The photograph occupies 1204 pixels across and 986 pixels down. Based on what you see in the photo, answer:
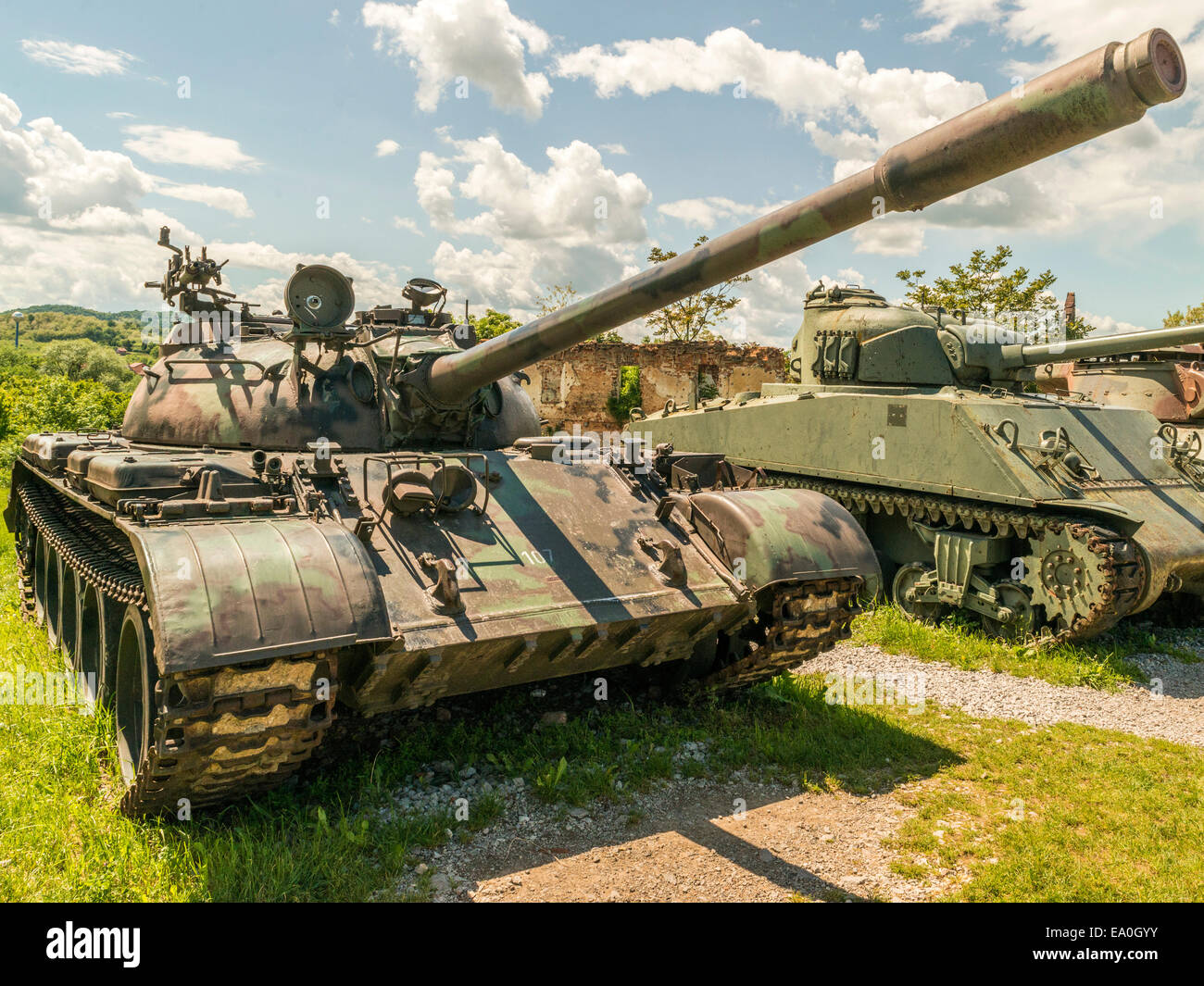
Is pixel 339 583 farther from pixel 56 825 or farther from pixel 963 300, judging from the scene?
pixel 963 300

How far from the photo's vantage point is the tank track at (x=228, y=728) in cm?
389

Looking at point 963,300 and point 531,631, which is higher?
point 963,300

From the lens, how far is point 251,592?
13.2ft

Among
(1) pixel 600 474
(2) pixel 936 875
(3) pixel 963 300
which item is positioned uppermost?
(3) pixel 963 300

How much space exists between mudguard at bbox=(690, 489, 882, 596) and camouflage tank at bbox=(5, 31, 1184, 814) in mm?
18

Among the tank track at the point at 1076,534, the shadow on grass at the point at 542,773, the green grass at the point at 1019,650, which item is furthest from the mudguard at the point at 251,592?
the tank track at the point at 1076,534

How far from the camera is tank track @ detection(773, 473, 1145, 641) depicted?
7.97m

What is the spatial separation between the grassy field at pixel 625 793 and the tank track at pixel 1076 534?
1598 mm

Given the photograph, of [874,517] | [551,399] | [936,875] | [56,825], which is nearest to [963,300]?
[551,399]

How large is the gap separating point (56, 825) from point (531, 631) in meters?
2.62

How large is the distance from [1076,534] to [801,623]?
3.85 meters

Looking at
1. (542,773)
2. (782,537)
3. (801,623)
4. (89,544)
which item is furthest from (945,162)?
(89,544)

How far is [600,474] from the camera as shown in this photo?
21.6 ft

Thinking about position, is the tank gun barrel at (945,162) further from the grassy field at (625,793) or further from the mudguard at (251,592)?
the grassy field at (625,793)
